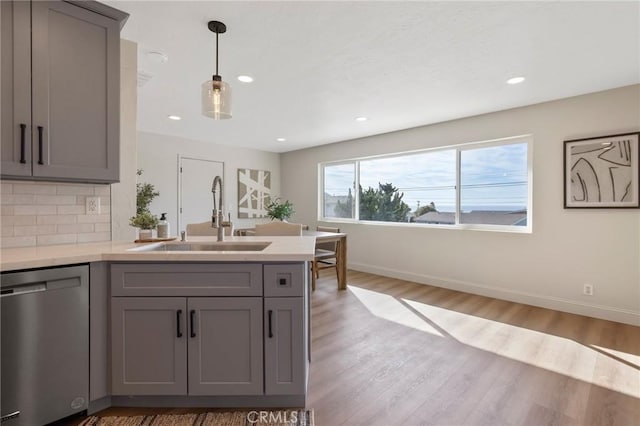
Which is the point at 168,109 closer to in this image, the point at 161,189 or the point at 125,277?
the point at 161,189

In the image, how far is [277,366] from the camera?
5.37ft

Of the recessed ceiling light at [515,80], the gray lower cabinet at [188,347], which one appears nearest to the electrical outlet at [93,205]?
the gray lower cabinet at [188,347]

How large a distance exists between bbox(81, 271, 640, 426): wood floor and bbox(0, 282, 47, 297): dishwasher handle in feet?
2.58

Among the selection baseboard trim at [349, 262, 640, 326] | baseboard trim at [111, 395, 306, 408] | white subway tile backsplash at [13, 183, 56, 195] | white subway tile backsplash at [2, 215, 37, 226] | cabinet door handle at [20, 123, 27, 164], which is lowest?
baseboard trim at [111, 395, 306, 408]

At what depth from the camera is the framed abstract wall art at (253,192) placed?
6.05 metres

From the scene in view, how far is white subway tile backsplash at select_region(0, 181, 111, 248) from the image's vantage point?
1778 mm

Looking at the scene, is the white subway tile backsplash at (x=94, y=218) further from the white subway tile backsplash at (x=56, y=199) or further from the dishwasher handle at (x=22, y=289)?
the dishwasher handle at (x=22, y=289)

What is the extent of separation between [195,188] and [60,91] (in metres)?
3.84

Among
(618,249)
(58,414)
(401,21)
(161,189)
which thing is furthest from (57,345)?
(618,249)

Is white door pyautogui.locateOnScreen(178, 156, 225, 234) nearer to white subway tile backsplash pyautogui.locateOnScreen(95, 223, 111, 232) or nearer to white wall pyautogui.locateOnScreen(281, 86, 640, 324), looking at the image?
white subway tile backsplash pyautogui.locateOnScreen(95, 223, 111, 232)

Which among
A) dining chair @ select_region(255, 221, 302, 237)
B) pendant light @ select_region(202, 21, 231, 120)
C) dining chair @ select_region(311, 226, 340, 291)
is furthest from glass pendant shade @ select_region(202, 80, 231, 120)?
dining chair @ select_region(311, 226, 340, 291)

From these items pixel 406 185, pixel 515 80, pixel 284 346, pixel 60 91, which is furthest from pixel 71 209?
pixel 406 185

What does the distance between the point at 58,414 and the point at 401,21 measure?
2.87m

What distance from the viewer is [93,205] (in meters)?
2.05
